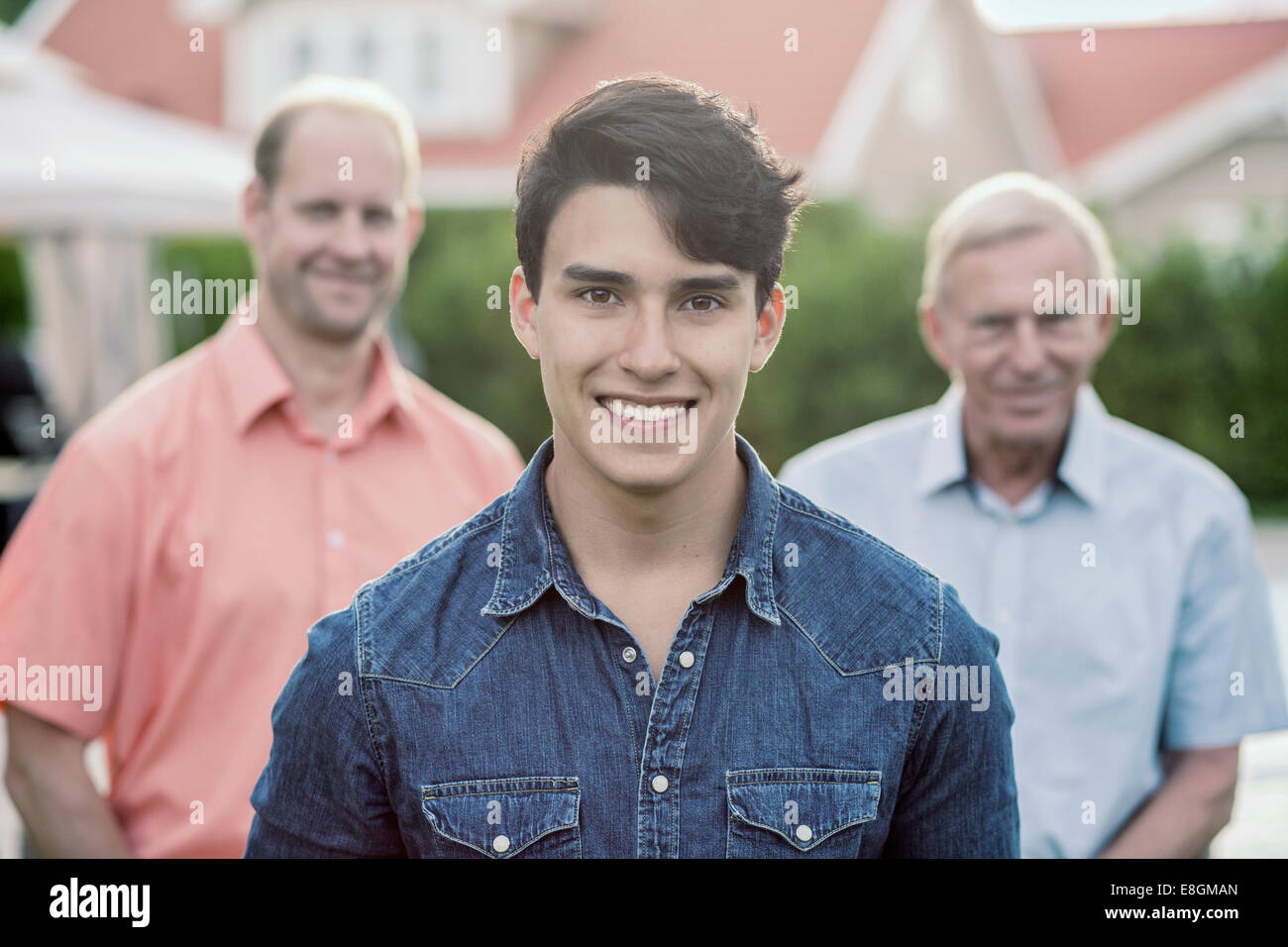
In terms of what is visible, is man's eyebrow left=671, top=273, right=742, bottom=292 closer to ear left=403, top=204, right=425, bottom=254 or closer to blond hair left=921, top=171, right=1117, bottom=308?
blond hair left=921, top=171, right=1117, bottom=308

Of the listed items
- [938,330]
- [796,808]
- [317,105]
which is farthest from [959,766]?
[317,105]

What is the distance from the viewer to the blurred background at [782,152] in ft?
23.6

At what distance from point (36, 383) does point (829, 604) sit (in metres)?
11.3

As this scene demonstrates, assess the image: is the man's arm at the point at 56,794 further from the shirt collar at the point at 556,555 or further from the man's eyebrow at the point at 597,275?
the man's eyebrow at the point at 597,275

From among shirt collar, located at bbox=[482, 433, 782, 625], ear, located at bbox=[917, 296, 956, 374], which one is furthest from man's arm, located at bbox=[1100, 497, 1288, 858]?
shirt collar, located at bbox=[482, 433, 782, 625]

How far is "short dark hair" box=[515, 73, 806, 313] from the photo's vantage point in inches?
68.9

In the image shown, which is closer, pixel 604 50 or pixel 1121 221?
pixel 604 50

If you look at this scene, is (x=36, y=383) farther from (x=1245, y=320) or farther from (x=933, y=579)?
(x=933, y=579)

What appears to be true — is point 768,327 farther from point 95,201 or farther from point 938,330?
point 95,201

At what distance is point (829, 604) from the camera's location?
6.28ft

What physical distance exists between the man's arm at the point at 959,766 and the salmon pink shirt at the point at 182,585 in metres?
1.13

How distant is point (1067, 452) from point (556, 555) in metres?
1.26

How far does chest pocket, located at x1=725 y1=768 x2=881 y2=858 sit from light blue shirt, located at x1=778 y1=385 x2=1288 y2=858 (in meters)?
0.85
